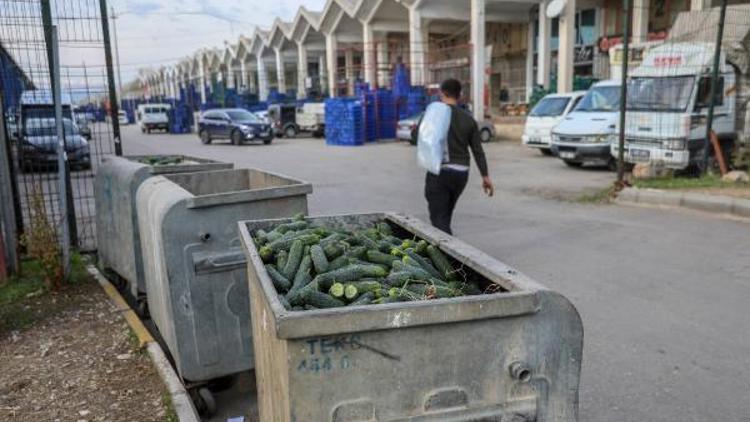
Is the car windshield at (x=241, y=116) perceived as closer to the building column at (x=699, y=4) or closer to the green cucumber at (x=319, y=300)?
the building column at (x=699, y=4)

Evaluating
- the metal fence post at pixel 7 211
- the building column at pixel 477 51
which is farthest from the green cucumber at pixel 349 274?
the building column at pixel 477 51

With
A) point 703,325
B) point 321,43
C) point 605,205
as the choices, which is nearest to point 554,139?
point 605,205

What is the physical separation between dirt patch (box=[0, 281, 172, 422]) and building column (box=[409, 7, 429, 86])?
2609cm

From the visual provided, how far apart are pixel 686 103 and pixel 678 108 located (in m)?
0.18

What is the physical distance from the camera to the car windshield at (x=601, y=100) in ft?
49.9

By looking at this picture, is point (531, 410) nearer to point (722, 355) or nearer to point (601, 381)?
point (601, 381)

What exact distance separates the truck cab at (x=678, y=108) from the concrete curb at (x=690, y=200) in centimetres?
230

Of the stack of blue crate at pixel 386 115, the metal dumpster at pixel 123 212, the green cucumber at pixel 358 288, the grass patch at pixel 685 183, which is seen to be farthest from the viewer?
the stack of blue crate at pixel 386 115

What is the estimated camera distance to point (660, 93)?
41.9ft

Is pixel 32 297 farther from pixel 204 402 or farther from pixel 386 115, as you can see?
pixel 386 115

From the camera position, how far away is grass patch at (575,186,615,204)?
10602 mm

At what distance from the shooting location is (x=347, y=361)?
1.98m

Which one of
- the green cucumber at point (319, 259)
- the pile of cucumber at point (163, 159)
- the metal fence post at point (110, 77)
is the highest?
the metal fence post at point (110, 77)

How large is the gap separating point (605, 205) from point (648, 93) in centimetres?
412
